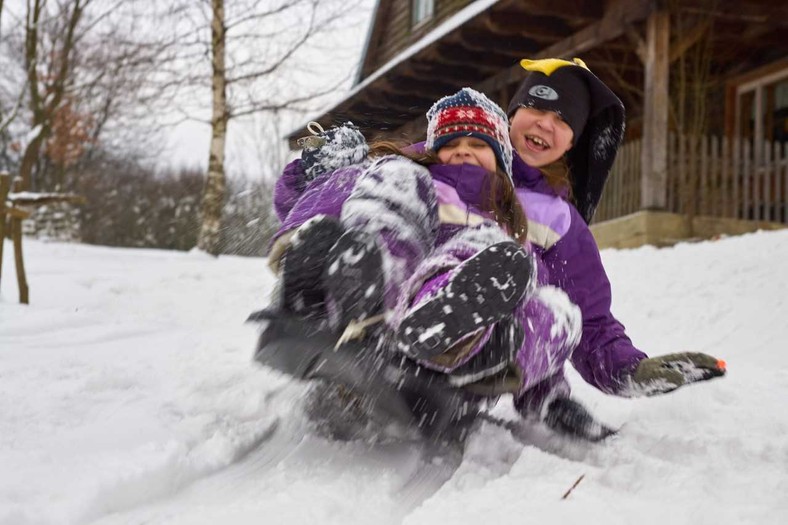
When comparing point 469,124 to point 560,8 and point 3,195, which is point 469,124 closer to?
point 3,195

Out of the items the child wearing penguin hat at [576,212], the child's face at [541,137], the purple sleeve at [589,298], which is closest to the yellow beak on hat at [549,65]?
the child wearing penguin hat at [576,212]

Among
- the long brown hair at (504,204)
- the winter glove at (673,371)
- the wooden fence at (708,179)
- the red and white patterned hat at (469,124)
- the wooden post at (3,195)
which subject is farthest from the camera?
the wooden fence at (708,179)

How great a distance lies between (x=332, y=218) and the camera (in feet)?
5.27

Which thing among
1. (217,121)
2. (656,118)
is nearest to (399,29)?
(217,121)

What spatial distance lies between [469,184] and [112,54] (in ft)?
53.6

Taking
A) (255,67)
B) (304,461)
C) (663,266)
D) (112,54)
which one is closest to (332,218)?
(304,461)

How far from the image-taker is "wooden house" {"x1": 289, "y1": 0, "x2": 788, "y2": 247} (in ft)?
22.2

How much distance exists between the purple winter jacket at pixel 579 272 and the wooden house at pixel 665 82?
4.77 metres

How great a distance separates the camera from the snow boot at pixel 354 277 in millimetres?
1493

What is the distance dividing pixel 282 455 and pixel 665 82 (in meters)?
6.27

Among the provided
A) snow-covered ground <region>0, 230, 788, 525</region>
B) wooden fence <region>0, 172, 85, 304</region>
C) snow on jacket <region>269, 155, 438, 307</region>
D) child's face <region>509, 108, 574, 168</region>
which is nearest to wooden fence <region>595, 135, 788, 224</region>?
snow-covered ground <region>0, 230, 788, 525</region>

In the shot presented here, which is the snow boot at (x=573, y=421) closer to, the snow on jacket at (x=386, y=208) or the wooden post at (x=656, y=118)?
the snow on jacket at (x=386, y=208)

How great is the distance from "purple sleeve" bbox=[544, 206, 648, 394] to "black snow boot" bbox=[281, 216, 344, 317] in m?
0.77

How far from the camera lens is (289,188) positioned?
84.6 inches
